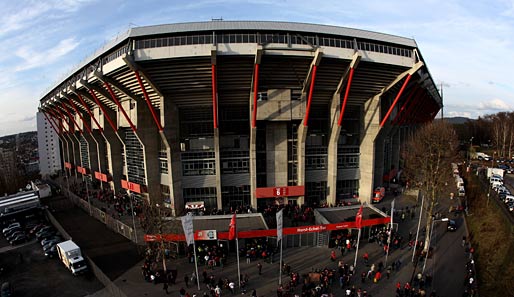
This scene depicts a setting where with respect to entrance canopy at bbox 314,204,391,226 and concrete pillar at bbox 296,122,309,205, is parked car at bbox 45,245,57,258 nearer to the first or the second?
entrance canopy at bbox 314,204,391,226

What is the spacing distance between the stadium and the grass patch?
11290 mm

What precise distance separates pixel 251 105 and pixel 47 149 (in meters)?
86.5

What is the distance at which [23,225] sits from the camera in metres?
35.9

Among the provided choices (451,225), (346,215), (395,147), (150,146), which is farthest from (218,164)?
(395,147)

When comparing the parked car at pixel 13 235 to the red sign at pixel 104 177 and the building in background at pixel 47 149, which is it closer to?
the red sign at pixel 104 177

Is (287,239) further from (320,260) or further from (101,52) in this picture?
(101,52)

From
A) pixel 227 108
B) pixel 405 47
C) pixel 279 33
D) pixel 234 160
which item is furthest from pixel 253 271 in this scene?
pixel 405 47

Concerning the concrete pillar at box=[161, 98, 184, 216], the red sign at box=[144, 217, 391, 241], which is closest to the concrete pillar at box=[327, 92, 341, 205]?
the red sign at box=[144, 217, 391, 241]

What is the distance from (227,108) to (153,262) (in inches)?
740

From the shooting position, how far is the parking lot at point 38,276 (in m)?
20.3

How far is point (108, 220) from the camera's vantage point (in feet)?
102

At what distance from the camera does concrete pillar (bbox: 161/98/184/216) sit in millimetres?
31344

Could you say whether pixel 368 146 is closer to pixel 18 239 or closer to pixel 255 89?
pixel 255 89

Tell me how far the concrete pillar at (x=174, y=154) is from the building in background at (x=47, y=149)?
75995 mm
